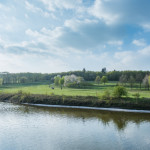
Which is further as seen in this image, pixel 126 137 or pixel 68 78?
pixel 68 78

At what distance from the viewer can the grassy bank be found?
39.4 m

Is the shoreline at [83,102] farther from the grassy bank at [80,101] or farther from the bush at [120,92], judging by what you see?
the bush at [120,92]

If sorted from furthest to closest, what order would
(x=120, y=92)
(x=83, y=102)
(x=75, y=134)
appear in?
1. (x=83, y=102)
2. (x=120, y=92)
3. (x=75, y=134)

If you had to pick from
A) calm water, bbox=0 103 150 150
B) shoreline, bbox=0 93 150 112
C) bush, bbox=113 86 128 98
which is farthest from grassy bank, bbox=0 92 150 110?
calm water, bbox=0 103 150 150

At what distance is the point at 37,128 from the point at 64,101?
2076cm

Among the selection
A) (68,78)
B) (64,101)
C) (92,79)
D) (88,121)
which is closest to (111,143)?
(88,121)

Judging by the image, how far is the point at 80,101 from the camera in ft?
143

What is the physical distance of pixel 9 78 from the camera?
106 m

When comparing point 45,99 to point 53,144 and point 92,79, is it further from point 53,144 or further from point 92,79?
point 92,79

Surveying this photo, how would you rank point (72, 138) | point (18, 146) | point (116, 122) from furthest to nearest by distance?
point (116, 122), point (72, 138), point (18, 146)

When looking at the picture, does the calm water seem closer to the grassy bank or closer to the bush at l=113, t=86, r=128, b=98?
the grassy bank

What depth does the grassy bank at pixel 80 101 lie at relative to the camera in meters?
39.4

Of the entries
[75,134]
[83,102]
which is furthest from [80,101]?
[75,134]

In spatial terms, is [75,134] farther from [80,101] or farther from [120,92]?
[120,92]
